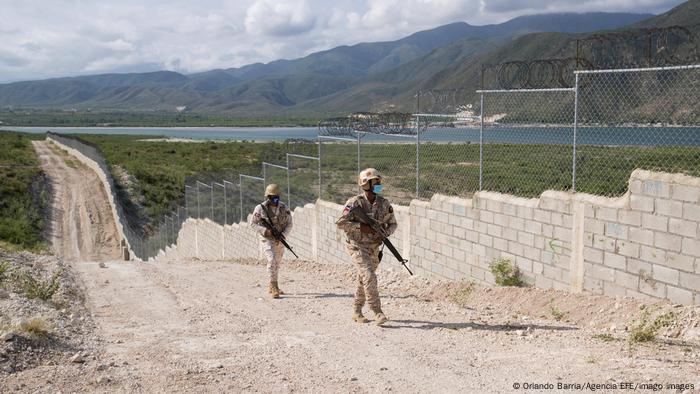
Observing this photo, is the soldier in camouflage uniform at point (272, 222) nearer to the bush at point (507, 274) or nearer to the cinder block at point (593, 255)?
the bush at point (507, 274)

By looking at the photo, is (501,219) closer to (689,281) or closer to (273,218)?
(689,281)

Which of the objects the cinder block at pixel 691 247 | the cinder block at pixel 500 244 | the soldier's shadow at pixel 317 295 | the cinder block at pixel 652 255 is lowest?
the soldier's shadow at pixel 317 295

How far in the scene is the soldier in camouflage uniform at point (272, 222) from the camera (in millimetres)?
9898

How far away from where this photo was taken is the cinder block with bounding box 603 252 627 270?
7617 mm

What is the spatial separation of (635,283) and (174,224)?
25681 mm

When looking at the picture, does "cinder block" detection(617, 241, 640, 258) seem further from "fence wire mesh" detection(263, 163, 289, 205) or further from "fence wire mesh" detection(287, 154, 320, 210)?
"fence wire mesh" detection(263, 163, 289, 205)

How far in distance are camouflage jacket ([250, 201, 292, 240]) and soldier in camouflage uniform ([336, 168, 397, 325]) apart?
101 inches

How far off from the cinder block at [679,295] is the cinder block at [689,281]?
59mm

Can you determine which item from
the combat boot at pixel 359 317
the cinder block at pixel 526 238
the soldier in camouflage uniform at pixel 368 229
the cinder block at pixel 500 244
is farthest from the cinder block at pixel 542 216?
the combat boot at pixel 359 317

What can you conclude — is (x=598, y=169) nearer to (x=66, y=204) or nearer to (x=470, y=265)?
(x=470, y=265)

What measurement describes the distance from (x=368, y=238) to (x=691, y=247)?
3.52m

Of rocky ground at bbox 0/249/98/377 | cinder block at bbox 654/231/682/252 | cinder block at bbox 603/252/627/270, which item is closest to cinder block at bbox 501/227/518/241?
cinder block at bbox 603/252/627/270

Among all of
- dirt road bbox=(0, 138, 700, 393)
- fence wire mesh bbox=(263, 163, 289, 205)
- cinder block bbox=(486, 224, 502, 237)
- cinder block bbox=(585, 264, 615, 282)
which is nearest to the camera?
dirt road bbox=(0, 138, 700, 393)

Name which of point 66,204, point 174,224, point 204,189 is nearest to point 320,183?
point 204,189
